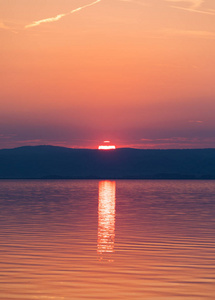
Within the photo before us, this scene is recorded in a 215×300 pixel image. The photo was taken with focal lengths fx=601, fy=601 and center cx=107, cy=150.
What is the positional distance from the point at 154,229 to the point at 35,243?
335 inches

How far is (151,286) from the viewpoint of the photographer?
1614 centimetres

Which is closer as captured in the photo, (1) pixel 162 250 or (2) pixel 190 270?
(2) pixel 190 270

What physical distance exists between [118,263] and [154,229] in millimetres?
11945

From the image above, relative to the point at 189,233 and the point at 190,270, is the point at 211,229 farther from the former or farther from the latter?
the point at 190,270

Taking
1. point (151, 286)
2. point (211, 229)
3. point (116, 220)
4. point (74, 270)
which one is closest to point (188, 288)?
point (151, 286)

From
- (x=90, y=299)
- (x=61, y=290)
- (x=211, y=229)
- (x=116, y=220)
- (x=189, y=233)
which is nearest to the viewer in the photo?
(x=90, y=299)

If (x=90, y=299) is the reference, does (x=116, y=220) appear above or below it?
above

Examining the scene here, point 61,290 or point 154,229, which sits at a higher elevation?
point 154,229

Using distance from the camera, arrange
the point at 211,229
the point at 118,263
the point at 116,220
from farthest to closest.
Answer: the point at 116,220 < the point at 211,229 < the point at 118,263

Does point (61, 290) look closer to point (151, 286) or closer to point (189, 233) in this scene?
point (151, 286)

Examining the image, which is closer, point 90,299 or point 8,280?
point 90,299

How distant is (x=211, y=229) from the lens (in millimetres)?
31547

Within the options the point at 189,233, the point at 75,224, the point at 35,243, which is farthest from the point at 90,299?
the point at 75,224

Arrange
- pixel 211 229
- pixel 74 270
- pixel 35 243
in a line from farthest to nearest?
pixel 211 229, pixel 35 243, pixel 74 270
